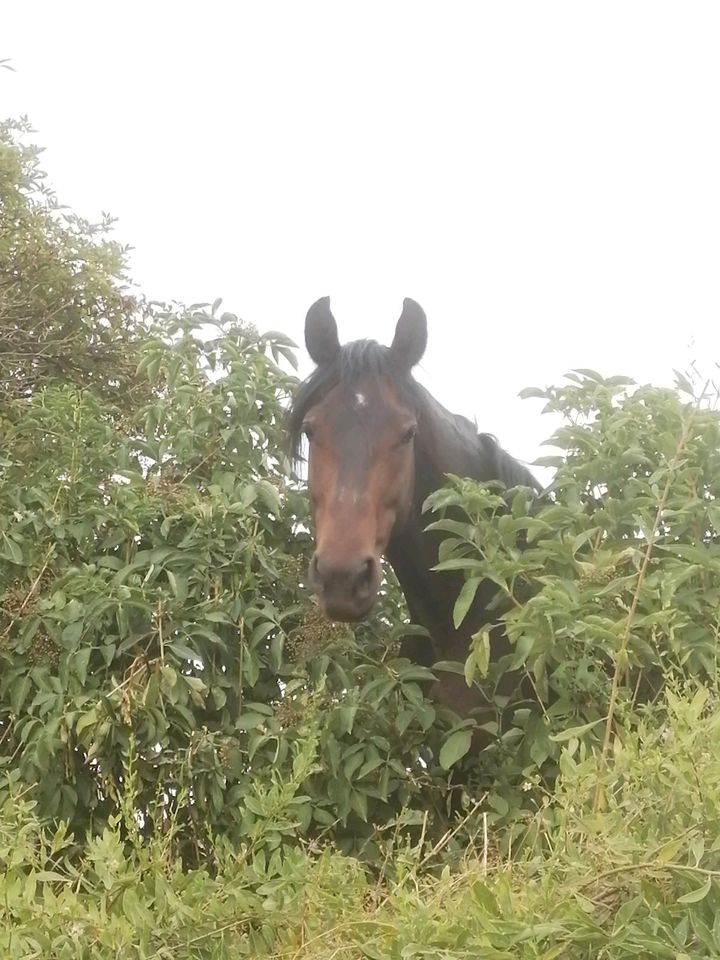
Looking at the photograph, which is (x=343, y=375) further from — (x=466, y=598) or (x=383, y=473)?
(x=466, y=598)

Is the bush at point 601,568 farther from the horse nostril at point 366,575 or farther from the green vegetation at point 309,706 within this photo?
the horse nostril at point 366,575

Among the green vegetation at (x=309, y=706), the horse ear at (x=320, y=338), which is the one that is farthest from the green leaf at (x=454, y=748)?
the horse ear at (x=320, y=338)

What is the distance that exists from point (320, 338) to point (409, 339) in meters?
0.37

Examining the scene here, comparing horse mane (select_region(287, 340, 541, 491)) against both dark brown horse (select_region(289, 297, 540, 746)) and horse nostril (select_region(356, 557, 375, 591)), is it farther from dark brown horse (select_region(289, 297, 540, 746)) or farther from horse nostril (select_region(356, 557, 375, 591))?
horse nostril (select_region(356, 557, 375, 591))

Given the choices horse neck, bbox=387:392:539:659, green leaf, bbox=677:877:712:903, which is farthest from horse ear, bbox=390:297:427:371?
green leaf, bbox=677:877:712:903

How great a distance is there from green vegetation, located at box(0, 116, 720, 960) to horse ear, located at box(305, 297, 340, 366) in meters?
0.34

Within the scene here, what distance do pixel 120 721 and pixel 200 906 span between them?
1140mm

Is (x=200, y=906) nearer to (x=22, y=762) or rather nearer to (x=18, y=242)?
(x=22, y=762)

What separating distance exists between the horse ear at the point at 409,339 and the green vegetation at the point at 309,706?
1.79ft

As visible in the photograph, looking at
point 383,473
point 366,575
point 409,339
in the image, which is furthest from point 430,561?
point 409,339

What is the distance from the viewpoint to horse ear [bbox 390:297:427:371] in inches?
165

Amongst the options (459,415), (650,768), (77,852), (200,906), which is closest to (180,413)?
(459,415)

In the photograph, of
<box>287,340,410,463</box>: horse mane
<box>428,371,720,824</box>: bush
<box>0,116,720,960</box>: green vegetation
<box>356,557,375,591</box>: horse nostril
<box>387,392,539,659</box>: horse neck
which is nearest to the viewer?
<box>0,116,720,960</box>: green vegetation

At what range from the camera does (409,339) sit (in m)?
4.20
